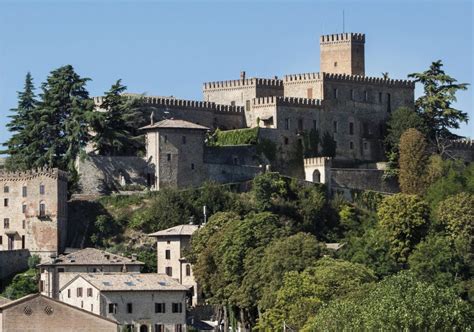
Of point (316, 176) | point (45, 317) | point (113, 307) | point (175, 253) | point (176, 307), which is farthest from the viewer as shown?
point (316, 176)

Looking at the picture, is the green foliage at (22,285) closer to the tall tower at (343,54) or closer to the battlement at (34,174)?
the battlement at (34,174)

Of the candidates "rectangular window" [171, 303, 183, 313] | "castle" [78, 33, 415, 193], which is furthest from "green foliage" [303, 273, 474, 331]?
"castle" [78, 33, 415, 193]

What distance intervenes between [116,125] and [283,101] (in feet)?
38.4

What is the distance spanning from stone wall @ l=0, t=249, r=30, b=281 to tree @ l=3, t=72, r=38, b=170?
257 inches

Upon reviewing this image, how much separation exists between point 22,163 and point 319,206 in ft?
59.6

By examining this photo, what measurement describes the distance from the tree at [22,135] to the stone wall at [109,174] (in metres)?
3.31

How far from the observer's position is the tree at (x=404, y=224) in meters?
124

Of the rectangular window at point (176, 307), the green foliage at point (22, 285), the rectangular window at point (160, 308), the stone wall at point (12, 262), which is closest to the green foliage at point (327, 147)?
the stone wall at point (12, 262)

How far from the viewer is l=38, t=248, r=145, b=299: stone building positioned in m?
123

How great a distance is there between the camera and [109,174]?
13238 centimetres

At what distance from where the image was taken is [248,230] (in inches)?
4710

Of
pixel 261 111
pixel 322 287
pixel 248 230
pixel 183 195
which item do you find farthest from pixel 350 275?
pixel 261 111

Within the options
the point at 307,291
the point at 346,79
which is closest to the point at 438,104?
the point at 346,79

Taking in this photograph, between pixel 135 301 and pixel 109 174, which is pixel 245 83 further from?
pixel 135 301
